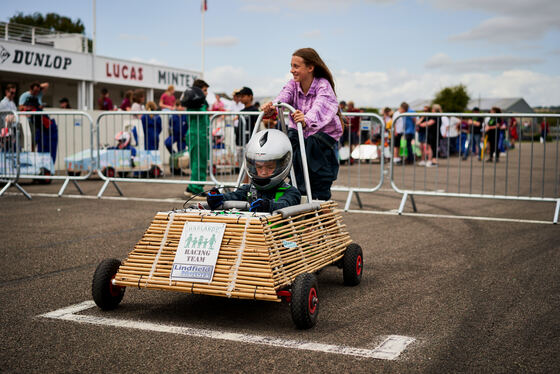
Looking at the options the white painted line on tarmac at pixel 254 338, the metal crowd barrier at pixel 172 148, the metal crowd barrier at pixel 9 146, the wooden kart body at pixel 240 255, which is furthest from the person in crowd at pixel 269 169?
the metal crowd barrier at pixel 9 146

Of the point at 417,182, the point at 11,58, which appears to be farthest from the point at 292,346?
the point at 11,58

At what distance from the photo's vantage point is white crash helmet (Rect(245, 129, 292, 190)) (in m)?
4.56

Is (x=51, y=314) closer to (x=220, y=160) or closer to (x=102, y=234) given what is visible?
(x=102, y=234)

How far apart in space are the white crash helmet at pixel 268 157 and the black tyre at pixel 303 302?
1.02 metres

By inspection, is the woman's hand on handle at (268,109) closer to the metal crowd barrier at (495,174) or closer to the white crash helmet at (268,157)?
the white crash helmet at (268,157)

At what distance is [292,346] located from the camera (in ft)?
11.5

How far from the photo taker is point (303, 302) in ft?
12.2

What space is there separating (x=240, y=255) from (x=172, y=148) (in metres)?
10.9

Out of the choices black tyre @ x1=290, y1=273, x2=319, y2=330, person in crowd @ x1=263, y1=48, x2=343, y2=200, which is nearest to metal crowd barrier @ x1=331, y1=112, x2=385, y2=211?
person in crowd @ x1=263, y1=48, x2=343, y2=200

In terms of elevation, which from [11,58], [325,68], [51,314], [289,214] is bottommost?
[51,314]

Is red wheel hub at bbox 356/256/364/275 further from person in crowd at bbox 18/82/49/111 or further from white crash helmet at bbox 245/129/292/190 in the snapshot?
person in crowd at bbox 18/82/49/111

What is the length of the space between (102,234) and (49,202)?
11.6 feet

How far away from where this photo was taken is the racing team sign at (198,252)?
388cm

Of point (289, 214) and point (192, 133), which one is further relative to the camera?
point (192, 133)
